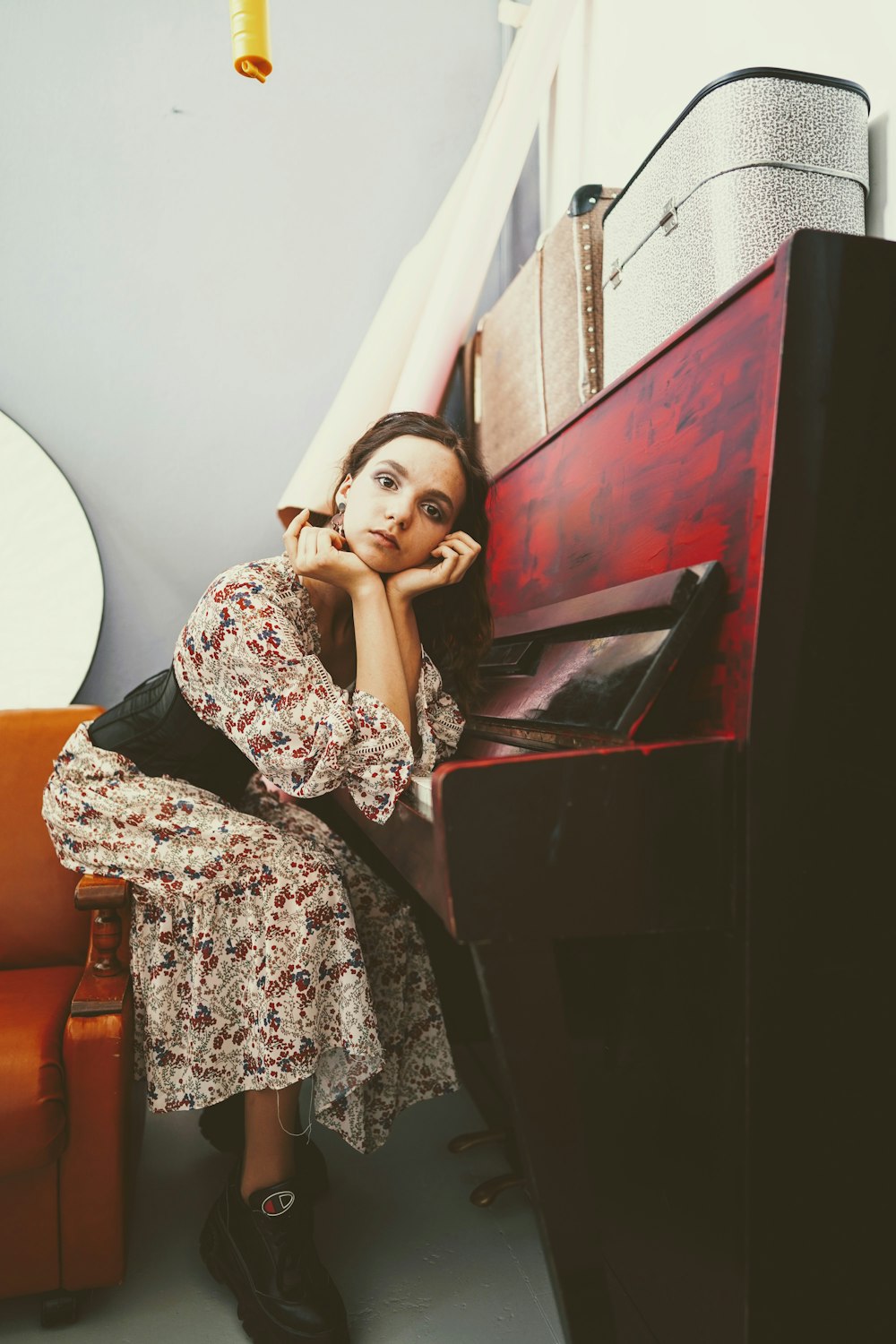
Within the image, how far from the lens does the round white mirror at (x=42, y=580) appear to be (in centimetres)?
221

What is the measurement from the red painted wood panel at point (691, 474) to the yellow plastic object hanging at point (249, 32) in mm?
615

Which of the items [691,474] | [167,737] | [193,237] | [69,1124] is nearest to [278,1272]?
[69,1124]

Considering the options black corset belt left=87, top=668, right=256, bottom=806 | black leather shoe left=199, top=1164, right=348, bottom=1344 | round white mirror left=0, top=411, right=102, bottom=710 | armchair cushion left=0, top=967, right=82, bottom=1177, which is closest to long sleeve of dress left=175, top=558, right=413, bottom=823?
black corset belt left=87, top=668, right=256, bottom=806

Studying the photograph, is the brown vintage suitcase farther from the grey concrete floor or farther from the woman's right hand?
the grey concrete floor

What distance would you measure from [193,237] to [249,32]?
1434mm

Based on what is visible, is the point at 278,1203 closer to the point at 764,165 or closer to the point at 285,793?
the point at 285,793

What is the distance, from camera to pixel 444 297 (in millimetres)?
2172

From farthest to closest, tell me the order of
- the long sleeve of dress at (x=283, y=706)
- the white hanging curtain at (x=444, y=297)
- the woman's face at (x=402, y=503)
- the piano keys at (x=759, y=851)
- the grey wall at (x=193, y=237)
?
the grey wall at (x=193, y=237)
the white hanging curtain at (x=444, y=297)
the woman's face at (x=402, y=503)
the long sleeve of dress at (x=283, y=706)
the piano keys at (x=759, y=851)

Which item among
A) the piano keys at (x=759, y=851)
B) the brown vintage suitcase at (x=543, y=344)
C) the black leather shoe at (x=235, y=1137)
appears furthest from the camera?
the brown vintage suitcase at (x=543, y=344)

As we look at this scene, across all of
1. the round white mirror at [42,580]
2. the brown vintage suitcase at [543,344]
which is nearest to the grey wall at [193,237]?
the round white mirror at [42,580]

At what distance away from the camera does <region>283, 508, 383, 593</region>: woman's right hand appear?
47.6 inches

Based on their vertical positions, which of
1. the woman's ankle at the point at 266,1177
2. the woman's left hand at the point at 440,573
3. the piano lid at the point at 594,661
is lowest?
the woman's ankle at the point at 266,1177

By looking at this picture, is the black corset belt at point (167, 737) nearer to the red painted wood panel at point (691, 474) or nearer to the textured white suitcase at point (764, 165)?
the red painted wood panel at point (691, 474)

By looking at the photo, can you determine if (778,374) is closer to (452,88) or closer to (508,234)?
(508,234)
